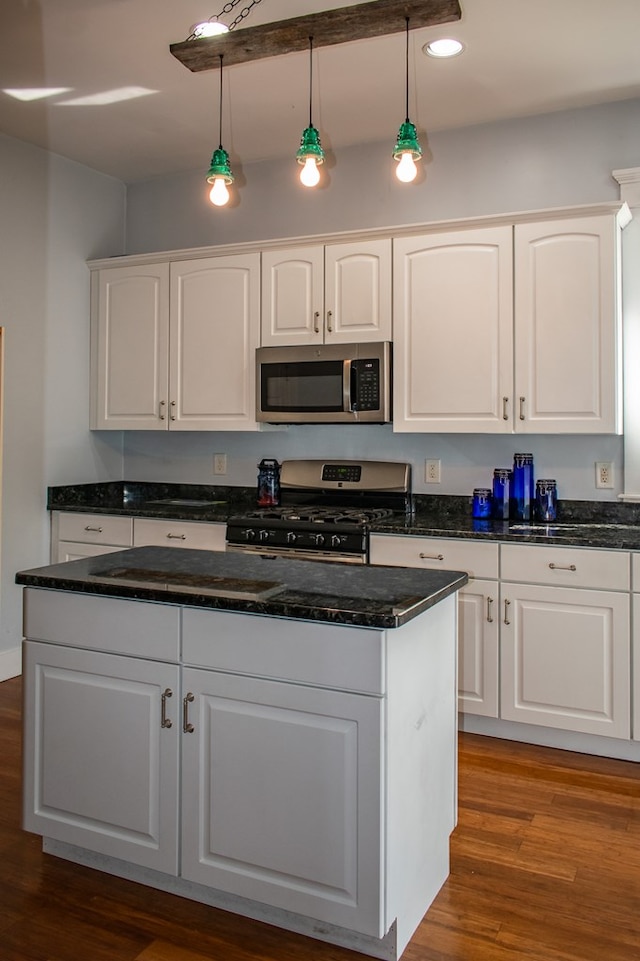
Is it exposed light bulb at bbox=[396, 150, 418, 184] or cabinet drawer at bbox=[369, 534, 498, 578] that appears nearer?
exposed light bulb at bbox=[396, 150, 418, 184]

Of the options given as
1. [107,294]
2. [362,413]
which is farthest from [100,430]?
[362,413]

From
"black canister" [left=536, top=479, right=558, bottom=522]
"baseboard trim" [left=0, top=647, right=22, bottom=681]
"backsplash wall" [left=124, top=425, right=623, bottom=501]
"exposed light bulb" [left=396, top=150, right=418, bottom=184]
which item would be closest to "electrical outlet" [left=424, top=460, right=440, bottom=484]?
"backsplash wall" [left=124, top=425, right=623, bottom=501]

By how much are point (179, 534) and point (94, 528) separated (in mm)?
557

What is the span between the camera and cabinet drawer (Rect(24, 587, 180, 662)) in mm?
2018

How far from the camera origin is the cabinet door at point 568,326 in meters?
3.23

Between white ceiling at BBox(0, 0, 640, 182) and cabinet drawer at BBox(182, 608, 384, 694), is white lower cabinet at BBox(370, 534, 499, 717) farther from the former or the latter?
white ceiling at BBox(0, 0, 640, 182)

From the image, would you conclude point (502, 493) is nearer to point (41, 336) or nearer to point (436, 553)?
point (436, 553)

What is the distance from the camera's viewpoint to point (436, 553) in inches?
130

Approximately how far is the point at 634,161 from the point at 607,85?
355 millimetres

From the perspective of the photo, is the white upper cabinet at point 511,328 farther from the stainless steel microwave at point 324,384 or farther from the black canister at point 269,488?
the black canister at point 269,488

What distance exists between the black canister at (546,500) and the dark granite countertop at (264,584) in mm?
1502

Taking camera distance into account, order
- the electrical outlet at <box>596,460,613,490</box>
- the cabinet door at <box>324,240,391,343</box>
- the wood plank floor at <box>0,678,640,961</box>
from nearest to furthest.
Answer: the wood plank floor at <box>0,678,640,961</box>, the electrical outlet at <box>596,460,613,490</box>, the cabinet door at <box>324,240,391,343</box>

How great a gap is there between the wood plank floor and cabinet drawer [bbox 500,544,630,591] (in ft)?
2.58

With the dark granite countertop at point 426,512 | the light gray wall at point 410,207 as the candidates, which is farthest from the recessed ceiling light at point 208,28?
the dark granite countertop at point 426,512
